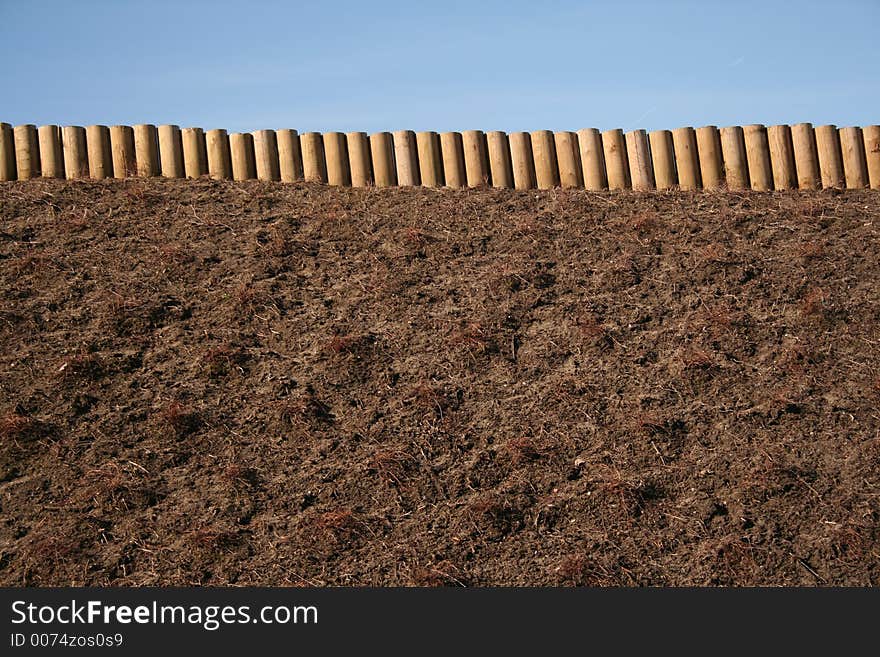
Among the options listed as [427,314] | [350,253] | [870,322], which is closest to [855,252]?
[870,322]

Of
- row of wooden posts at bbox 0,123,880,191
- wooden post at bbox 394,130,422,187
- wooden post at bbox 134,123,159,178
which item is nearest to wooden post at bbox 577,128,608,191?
row of wooden posts at bbox 0,123,880,191

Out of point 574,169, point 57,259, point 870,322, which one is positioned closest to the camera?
point 870,322

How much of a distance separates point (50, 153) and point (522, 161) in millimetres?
5187

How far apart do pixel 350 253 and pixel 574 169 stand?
116 inches

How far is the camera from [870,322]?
8.45 m

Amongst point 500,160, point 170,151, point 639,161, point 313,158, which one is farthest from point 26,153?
point 639,161

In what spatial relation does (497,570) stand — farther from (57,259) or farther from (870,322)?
(57,259)

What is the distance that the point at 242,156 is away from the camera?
35.5 feet

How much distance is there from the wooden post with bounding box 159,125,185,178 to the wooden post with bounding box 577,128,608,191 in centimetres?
447

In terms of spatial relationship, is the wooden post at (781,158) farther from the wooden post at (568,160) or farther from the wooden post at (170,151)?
the wooden post at (170,151)

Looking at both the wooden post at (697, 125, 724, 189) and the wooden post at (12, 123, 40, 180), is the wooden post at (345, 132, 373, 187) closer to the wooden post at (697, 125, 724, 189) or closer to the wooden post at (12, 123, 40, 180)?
the wooden post at (12, 123, 40, 180)

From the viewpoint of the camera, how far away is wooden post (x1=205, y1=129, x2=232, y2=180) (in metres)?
10.8

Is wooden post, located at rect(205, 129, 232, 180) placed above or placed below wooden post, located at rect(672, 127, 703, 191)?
above

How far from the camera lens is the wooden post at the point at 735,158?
10.8 metres
